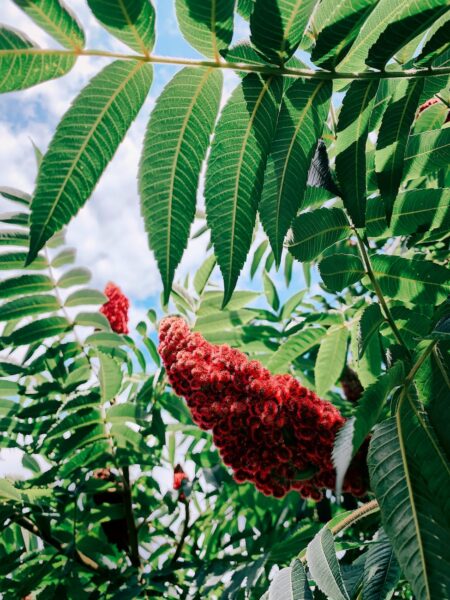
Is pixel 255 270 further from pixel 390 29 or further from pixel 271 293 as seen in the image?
pixel 390 29

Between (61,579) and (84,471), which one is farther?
(84,471)

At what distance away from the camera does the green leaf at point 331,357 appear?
2.52 meters

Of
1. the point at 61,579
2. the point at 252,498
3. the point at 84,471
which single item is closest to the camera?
the point at 61,579

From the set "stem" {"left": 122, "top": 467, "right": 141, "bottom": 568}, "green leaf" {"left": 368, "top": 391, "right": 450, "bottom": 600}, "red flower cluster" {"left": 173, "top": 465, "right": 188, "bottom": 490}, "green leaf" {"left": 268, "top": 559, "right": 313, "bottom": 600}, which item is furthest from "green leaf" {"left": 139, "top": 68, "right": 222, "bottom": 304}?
"red flower cluster" {"left": 173, "top": 465, "right": 188, "bottom": 490}

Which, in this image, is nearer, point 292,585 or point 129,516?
point 292,585

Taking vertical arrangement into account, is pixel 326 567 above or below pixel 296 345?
below

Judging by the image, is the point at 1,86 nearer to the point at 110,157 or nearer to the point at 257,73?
the point at 110,157

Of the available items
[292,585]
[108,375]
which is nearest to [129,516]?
[108,375]

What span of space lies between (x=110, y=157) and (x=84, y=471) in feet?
7.39

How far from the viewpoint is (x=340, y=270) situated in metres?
1.99

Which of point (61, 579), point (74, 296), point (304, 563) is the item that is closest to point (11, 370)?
point (74, 296)

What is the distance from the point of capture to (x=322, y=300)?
4953mm

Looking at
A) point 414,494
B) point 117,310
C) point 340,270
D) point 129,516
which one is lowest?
point 414,494

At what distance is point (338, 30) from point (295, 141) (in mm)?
267
